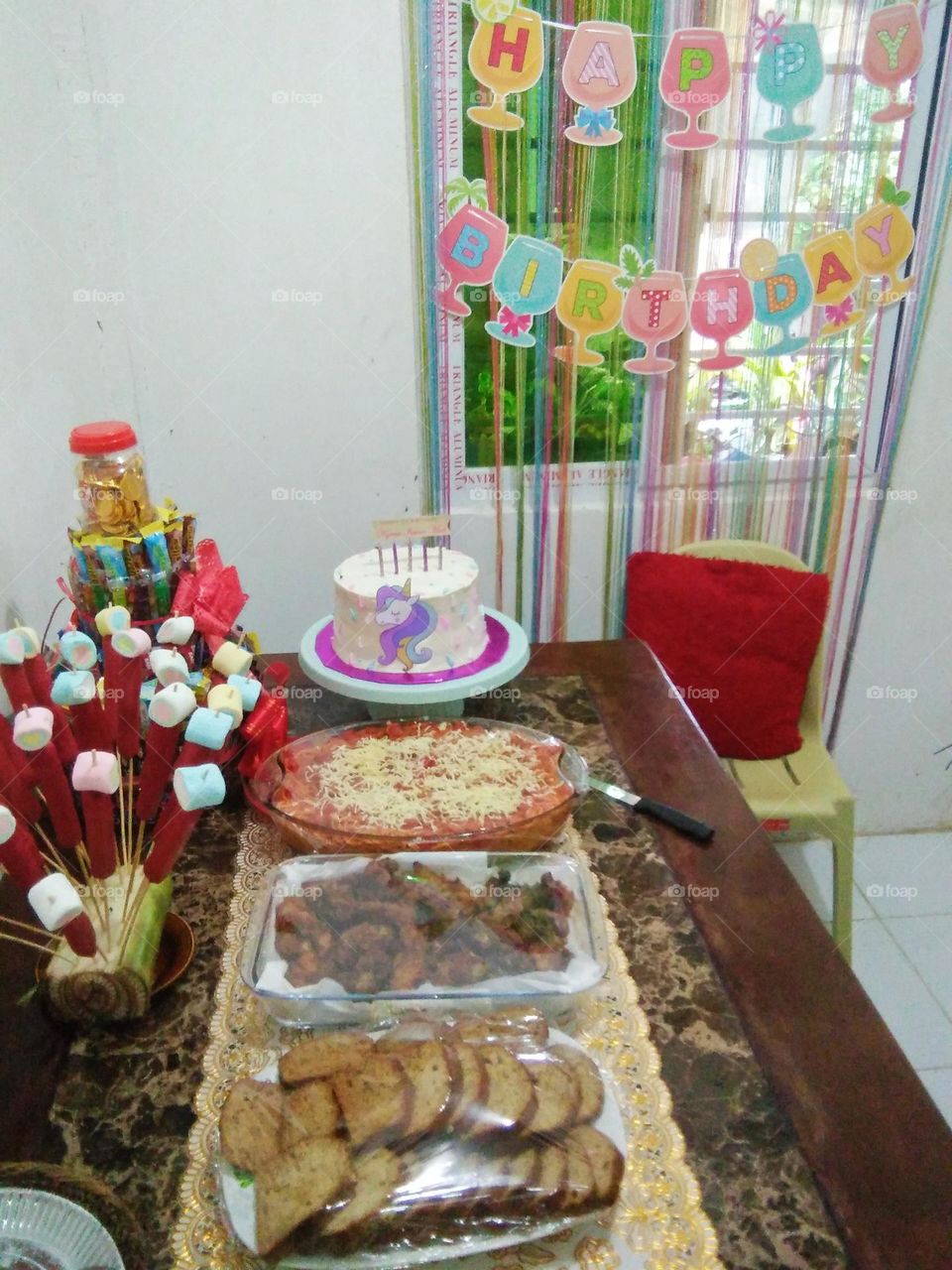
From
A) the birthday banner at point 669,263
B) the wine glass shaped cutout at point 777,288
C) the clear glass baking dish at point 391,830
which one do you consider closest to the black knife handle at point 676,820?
the clear glass baking dish at point 391,830

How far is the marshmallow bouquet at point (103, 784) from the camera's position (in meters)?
0.84

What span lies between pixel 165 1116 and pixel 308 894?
24 cm

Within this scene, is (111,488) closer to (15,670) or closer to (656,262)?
(15,670)

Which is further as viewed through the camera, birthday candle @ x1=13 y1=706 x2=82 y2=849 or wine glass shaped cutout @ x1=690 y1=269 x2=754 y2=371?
wine glass shaped cutout @ x1=690 y1=269 x2=754 y2=371

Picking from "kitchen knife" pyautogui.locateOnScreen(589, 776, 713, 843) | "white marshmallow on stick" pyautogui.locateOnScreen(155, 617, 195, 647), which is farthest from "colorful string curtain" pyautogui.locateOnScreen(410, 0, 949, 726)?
"white marshmallow on stick" pyautogui.locateOnScreen(155, 617, 195, 647)

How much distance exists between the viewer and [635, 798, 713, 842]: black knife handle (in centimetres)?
115

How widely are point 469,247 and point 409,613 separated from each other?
881mm

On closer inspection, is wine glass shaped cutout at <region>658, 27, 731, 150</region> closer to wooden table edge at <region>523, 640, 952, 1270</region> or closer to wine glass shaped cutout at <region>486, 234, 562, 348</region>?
wine glass shaped cutout at <region>486, 234, 562, 348</region>

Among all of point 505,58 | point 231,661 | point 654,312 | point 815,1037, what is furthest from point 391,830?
point 505,58

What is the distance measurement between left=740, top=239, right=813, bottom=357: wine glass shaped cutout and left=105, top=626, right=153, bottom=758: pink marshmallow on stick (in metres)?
1.56

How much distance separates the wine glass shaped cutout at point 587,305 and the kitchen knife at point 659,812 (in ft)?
3.46

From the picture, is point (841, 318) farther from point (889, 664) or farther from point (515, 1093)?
point (515, 1093)

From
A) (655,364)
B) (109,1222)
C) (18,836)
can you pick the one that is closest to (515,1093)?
(109,1222)

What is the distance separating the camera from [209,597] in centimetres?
122
